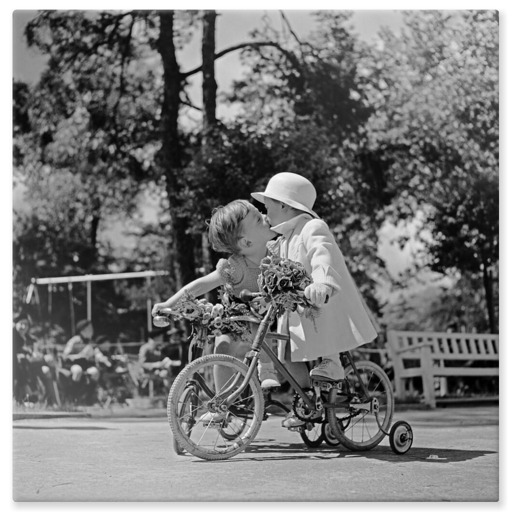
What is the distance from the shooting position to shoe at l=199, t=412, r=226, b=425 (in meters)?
3.18

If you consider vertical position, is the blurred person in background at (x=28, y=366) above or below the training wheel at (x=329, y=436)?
above

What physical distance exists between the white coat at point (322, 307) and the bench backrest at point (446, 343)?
1.35 m

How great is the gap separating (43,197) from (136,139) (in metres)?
0.55

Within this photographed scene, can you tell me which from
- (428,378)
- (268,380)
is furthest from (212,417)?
(428,378)

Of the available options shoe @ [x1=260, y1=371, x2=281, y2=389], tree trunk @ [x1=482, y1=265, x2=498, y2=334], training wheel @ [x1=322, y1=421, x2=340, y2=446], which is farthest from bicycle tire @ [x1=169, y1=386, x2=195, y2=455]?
tree trunk @ [x1=482, y1=265, x2=498, y2=334]

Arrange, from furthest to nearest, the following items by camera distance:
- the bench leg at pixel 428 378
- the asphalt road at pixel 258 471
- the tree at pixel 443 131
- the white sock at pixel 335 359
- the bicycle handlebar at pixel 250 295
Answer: the bench leg at pixel 428 378
the tree at pixel 443 131
the white sock at pixel 335 359
the asphalt road at pixel 258 471
the bicycle handlebar at pixel 250 295

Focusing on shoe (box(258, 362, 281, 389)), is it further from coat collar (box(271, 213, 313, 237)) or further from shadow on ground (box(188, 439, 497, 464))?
coat collar (box(271, 213, 313, 237))

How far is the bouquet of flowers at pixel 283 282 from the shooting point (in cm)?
321

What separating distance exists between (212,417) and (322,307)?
23.5 inches

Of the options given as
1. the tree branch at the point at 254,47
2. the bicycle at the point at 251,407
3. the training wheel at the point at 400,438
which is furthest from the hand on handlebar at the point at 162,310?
the tree branch at the point at 254,47

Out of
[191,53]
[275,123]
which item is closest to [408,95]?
[275,123]

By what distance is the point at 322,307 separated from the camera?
3.49 metres

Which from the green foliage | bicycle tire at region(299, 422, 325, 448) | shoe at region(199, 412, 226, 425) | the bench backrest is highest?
the green foliage

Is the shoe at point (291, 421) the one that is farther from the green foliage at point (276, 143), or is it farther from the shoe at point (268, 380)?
the green foliage at point (276, 143)
